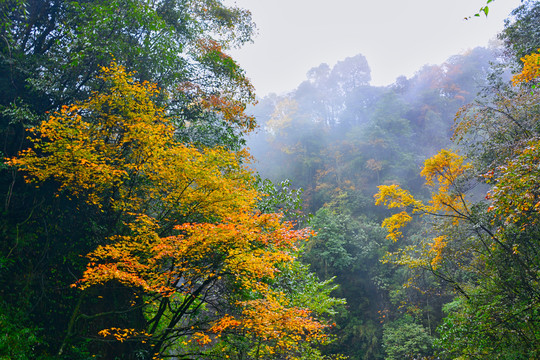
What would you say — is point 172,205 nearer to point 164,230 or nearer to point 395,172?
point 164,230

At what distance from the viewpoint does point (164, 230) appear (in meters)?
5.35

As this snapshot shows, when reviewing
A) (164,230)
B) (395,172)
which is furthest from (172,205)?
(395,172)

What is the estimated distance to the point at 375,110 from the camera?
1164 inches

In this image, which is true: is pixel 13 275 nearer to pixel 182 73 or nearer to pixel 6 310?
pixel 6 310

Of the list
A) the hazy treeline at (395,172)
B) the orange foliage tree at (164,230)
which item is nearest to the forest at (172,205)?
the orange foliage tree at (164,230)

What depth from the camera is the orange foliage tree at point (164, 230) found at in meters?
4.16

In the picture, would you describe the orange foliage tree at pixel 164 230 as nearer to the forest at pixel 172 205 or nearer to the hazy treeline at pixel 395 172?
the forest at pixel 172 205

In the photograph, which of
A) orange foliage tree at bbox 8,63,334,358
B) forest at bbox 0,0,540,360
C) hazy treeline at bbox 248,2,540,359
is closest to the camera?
orange foliage tree at bbox 8,63,334,358

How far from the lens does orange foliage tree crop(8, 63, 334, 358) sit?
4156 millimetres

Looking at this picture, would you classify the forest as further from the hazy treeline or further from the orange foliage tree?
the hazy treeline

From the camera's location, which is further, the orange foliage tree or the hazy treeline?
the hazy treeline

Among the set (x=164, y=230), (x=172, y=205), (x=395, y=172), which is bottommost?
(x=164, y=230)

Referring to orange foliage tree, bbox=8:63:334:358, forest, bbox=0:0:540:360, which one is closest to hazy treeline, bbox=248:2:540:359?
forest, bbox=0:0:540:360

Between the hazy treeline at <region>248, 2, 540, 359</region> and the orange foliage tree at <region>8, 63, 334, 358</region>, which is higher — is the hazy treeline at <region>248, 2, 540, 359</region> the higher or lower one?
the higher one
